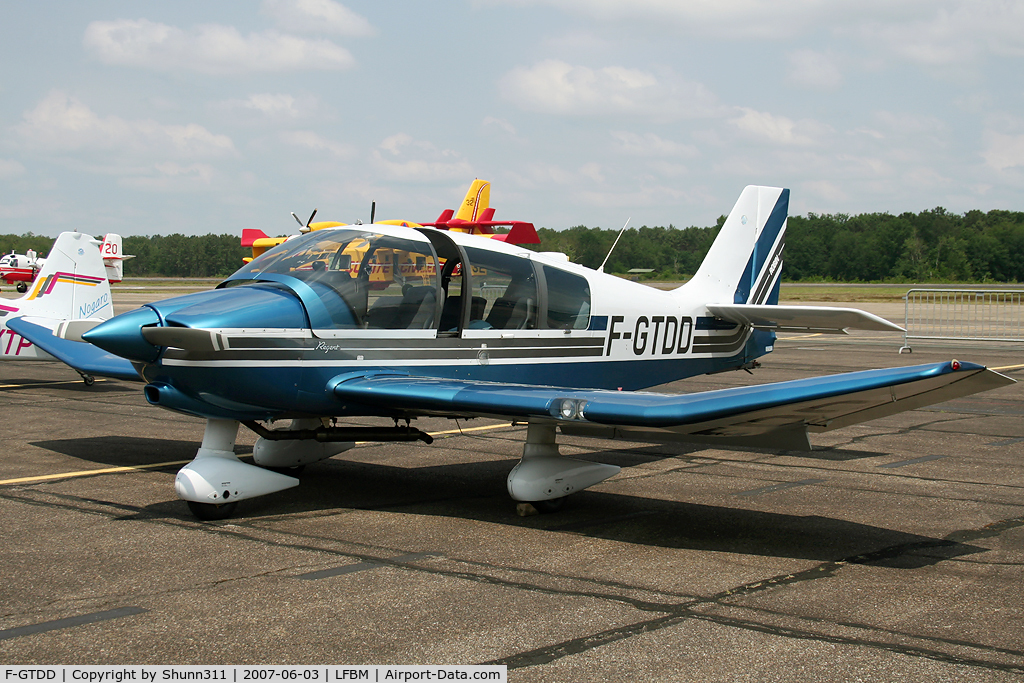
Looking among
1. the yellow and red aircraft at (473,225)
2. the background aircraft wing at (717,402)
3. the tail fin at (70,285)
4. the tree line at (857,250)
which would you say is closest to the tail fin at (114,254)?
the yellow and red aircraft at (473,225)

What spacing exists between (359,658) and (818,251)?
105m

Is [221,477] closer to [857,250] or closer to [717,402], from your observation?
[717,402]

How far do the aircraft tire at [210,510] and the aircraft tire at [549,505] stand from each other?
85.0 inches

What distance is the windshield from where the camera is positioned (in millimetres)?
6789

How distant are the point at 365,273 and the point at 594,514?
8.20ft

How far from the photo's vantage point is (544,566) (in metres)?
5.32

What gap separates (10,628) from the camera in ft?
13.8

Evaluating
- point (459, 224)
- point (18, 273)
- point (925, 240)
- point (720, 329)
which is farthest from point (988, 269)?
point (720, 329)

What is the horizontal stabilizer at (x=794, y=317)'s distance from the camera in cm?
850

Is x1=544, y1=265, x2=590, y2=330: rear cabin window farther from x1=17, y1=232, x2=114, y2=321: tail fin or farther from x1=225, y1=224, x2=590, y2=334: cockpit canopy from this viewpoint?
x1=17, y1=232, x2=114, y2=321: tail fin

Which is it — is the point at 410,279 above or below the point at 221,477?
above

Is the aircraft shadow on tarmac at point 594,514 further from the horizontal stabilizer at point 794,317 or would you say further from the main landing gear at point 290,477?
the horizontal stabilizer at point 794,317

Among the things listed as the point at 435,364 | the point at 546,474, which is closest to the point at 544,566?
the point at 546,474

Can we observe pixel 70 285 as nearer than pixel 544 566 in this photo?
No
